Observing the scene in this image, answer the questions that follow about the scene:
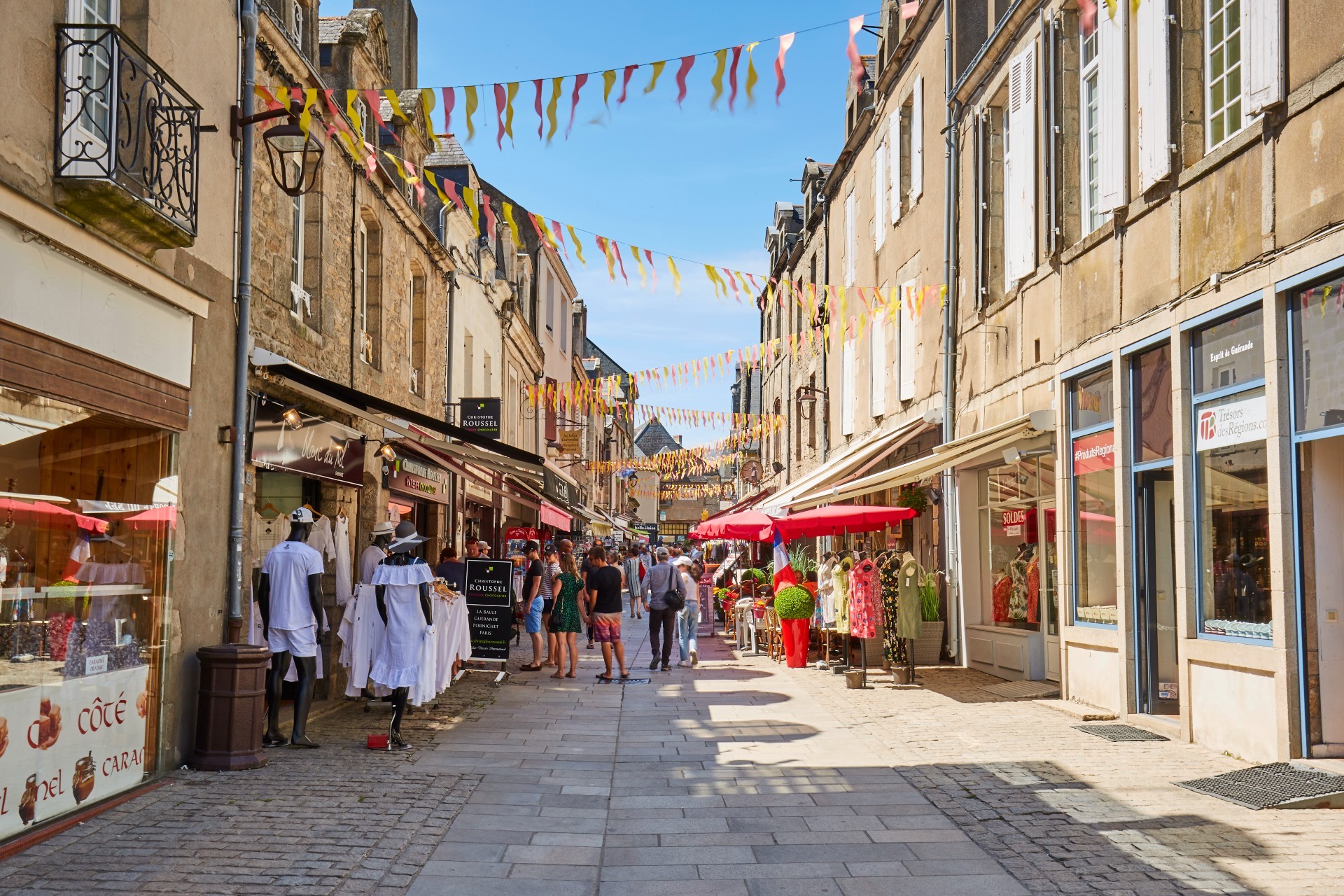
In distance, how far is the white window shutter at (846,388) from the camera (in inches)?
869

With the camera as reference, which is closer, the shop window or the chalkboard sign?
the shop window

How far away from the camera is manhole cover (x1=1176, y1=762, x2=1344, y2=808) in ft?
21.5

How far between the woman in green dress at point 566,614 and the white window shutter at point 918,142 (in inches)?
299

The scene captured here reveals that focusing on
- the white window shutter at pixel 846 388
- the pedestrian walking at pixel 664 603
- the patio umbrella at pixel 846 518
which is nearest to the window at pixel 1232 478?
the patio umbrella at pixel 846 518

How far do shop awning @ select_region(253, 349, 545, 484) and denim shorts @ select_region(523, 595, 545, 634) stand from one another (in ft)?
5.44

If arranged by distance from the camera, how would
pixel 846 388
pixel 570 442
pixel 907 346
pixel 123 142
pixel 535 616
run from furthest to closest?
pixel 570 442 → pixel 846 388 → pixel 907 346 → pixel 535 616 → pixel 123 142

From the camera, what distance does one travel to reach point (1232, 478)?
28.0 feet

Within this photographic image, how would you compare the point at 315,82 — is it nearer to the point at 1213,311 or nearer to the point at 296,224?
the point at 296,224

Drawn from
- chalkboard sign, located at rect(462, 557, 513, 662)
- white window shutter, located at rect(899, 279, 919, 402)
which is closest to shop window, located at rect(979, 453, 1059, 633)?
white window shutter, located at rect(899, 279, 919, 402)

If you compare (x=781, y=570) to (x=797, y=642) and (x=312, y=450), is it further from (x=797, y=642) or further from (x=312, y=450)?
(x=312, y=450)

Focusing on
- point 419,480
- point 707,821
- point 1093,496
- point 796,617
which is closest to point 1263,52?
point 1093,496

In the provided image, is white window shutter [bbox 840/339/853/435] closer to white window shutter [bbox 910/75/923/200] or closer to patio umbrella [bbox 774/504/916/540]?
white window shutter [bbox 910/75/923/200]

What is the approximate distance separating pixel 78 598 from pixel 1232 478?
766 cm

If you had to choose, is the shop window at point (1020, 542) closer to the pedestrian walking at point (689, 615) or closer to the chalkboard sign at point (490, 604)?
the pedestrian walking at point (689, 615)
